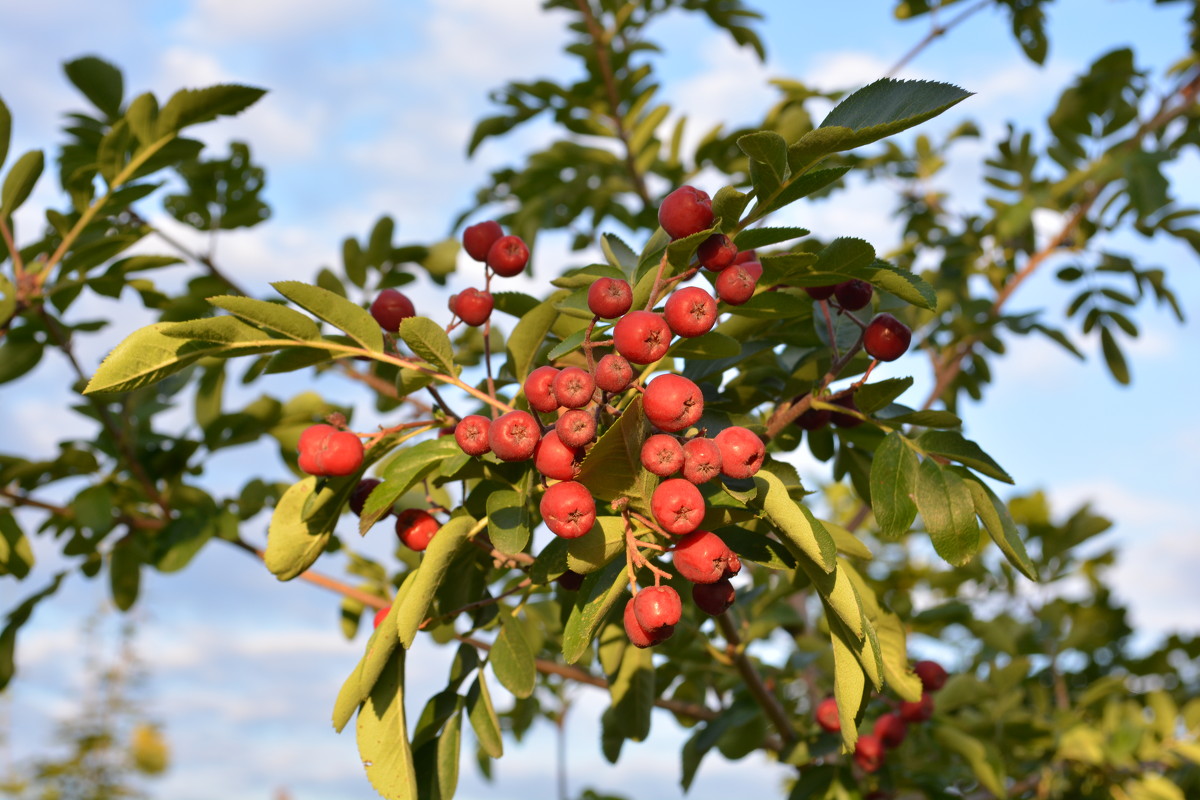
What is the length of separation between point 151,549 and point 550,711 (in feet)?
7.78

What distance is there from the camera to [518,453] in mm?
1558

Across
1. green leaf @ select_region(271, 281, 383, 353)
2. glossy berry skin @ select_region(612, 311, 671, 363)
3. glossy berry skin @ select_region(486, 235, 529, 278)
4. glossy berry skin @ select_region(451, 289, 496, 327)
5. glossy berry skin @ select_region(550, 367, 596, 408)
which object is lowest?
glossy berry skin @ select_region(550, 367, 596, 408)

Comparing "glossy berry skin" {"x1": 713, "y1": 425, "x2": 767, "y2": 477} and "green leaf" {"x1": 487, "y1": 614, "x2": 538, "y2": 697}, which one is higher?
"glossy berry skin" {"x1": 713, "y1": 425, "x2": 767, "y2": 477}

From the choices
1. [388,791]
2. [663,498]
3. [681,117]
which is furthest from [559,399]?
[681,117]

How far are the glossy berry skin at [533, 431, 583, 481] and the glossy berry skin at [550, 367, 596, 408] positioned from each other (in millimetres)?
60

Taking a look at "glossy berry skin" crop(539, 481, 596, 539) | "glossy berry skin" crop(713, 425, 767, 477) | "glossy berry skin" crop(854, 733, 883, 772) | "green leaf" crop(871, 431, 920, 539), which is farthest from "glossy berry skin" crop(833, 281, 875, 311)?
"glossy berry skin" crop(854, 733, 883, 772)

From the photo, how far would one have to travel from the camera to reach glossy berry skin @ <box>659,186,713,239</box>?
162 cm

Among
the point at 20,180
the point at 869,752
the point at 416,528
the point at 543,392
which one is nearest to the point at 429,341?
the point at 543,392

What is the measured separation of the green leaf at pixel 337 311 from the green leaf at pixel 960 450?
108 centimetres

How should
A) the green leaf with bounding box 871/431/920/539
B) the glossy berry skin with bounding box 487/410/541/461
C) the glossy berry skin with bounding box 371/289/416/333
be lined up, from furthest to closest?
the glossy berry skin with bounding box 371/289/416/333 → the green leaf with bounding box 871/431/920/539 → the glossy berry skin with bounding box 487/410/541/461

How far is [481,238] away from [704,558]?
968mm

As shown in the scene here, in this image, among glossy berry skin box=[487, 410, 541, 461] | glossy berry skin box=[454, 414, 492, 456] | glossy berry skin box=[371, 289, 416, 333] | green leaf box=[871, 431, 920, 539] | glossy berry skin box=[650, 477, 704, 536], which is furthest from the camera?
glossy berry skin box=[371, 289, 416, 333]

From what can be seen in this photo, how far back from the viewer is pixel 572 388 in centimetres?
151

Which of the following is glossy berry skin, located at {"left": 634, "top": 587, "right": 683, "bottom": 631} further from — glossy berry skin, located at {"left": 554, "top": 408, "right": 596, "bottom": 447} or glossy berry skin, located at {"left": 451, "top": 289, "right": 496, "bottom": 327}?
glossy berry skin, located at {"left": 451, "top": 289, "right": 496, "bottom": 327}
